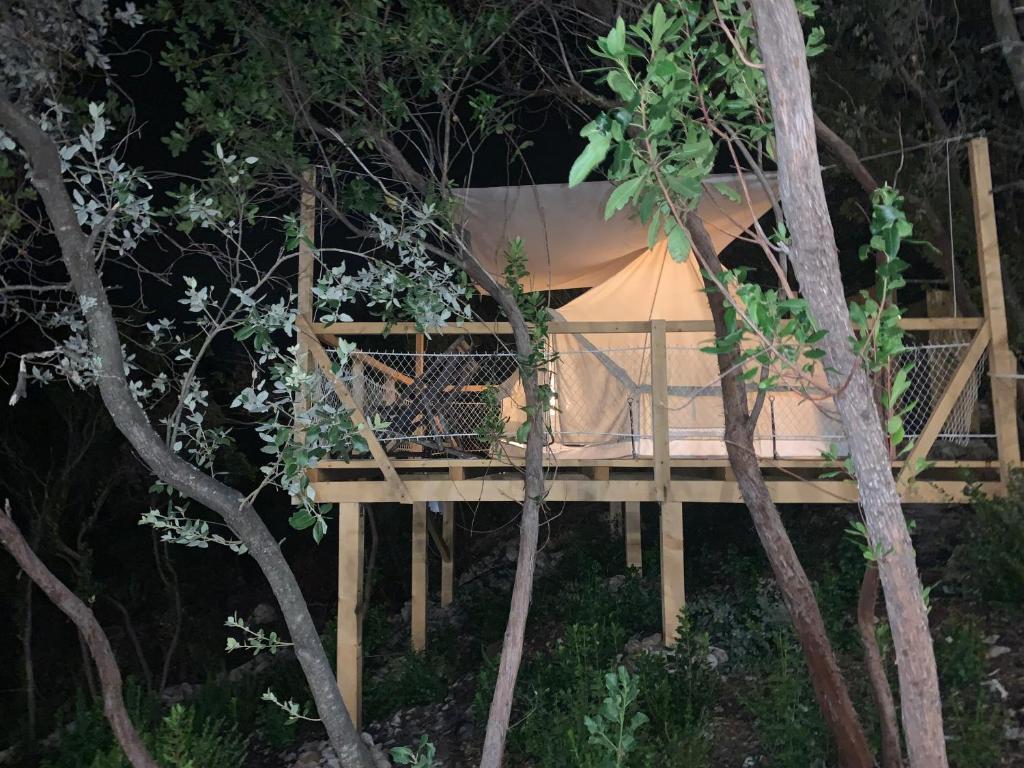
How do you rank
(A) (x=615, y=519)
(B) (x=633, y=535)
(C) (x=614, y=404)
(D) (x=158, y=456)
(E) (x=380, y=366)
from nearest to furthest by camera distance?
(D) (x=158, y=456), (C) (x=614, y=404), (E) (x=380, y=366), (B) (x=633, y=535), (A) (x=615, y=519)

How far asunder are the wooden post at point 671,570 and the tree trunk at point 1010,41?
3.48 meters

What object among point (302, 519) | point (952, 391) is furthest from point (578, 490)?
point (302, 519)

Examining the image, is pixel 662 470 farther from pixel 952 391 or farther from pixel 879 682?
pixel 879 682

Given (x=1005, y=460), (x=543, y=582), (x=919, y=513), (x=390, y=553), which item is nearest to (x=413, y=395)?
(x=543, y=582)

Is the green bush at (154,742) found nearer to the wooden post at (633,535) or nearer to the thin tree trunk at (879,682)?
the thin tree trunk at (879,682)

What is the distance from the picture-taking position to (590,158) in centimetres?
163

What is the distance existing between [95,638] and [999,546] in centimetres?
477

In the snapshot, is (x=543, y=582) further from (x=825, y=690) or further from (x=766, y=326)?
(x=766, y=326)

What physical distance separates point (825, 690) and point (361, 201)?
3.19 metres

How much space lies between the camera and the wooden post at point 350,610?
18.5 feet

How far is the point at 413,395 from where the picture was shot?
6.08 meters

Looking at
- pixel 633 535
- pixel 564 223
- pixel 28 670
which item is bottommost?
pixel 28 670

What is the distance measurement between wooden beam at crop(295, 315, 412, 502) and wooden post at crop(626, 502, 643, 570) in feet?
11.3

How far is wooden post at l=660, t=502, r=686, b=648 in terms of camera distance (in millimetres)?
5402
